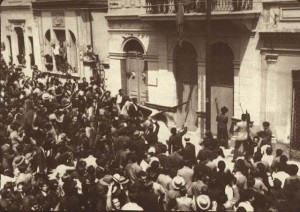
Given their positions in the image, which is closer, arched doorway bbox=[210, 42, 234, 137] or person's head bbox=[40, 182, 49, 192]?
person's head bbox=[40, 182, 49, 192]

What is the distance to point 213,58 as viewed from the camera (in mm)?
16531

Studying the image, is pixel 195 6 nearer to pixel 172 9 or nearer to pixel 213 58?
pixel 172 9

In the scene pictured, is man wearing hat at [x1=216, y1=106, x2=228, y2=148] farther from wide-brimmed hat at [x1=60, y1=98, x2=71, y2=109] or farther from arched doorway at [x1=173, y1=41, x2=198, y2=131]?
wide-brimmed hat at [x1=60, y1=98, x2=71, y2=109]

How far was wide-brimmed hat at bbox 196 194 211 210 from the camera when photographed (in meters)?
8.23

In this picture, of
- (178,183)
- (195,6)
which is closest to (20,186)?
(178,183)

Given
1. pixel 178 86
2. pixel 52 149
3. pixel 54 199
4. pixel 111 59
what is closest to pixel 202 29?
pixel 178 86

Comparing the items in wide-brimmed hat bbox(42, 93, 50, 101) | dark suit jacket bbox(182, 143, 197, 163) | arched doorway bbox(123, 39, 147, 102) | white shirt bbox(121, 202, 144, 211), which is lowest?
white shirt bbox(121, 202, 144, 211)

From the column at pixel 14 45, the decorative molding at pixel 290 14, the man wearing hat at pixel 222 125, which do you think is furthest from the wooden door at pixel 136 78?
the column at pixel 14 45

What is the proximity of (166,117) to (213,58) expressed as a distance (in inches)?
144

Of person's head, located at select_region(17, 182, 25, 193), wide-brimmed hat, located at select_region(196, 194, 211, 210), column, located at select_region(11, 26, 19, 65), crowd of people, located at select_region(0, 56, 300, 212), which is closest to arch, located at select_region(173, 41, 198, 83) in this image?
crowd of people, located at select_region(0, 56, 300, 212)

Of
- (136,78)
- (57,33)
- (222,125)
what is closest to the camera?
(222,125)

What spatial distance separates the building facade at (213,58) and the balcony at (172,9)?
34 mm

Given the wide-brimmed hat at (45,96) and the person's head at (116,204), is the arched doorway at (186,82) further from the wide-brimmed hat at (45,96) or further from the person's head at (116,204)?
the person's head at (116,204)

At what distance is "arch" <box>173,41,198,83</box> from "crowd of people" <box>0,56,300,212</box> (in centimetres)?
242
